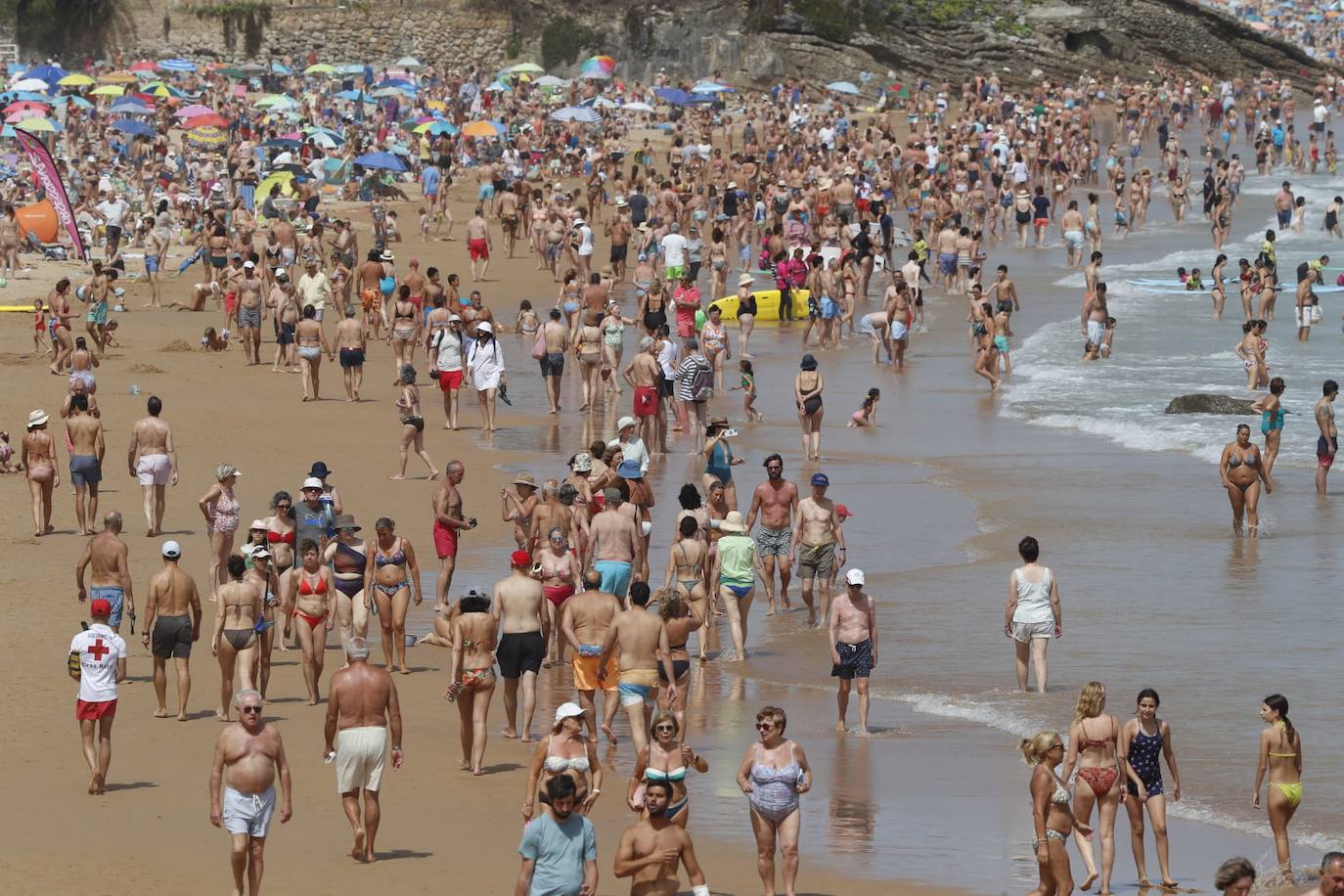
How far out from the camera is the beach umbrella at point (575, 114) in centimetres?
4528

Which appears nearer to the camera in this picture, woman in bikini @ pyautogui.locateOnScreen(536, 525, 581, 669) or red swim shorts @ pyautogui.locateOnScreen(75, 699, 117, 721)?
red swim shorts @ pyautogui.locateOnScreen(75, 699, 117, 721)

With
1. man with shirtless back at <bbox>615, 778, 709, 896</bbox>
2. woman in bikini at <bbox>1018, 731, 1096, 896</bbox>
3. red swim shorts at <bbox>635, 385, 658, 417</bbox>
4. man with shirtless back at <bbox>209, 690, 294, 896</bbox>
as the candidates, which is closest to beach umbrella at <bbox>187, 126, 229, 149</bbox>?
red swim shorts at <bbox>635, 385, 658, 417</bbox>

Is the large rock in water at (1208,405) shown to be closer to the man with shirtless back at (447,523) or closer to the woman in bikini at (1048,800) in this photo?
the man with shirtless back at (447,523)

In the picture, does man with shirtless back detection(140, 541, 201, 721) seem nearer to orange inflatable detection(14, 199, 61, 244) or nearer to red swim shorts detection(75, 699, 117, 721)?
red swim shorts detection(75, 699, 117, 721)

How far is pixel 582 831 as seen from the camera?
23.3ft

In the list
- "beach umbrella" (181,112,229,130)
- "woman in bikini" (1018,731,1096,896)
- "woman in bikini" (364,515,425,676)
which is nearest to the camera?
"woman in bikini" (1018,731,1096,896)

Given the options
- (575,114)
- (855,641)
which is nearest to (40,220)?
(575,114)

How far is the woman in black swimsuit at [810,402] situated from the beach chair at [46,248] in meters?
15.5

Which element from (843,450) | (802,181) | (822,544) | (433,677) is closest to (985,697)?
(822,544)

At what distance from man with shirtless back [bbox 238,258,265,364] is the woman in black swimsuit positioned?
747 cm

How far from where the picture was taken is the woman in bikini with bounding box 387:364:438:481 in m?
17.2

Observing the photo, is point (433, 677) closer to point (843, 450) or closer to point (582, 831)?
point (582, 831)

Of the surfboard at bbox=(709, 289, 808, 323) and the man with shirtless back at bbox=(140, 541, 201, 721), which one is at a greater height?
the surfboard at bbox=(709, 289, 808, 323)

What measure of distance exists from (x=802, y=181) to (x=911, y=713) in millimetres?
Answer: 26587
